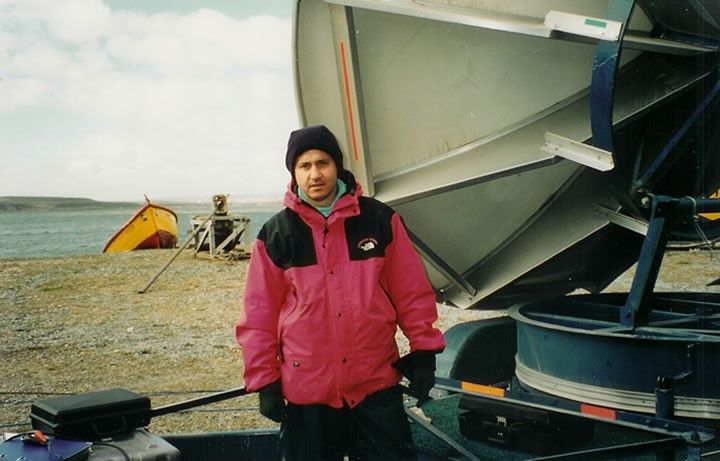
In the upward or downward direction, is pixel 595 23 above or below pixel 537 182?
above

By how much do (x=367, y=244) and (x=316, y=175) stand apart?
1.23 feet

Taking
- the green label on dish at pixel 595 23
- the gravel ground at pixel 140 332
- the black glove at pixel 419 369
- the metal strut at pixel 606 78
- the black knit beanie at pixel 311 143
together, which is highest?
the green label on dish at pixel 595 23

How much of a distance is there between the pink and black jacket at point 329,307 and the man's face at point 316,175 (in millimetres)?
69

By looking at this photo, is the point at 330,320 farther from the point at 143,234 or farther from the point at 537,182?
the point at 143,234

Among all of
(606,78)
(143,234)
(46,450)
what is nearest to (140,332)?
(46,450)

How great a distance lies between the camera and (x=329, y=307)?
127 inches

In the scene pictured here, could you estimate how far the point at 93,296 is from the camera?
1642 cm

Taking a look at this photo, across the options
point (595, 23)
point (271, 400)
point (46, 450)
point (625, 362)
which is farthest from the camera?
point (625, 362)

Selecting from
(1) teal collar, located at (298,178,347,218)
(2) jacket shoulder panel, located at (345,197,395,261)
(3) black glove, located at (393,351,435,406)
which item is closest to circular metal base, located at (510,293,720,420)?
(3) black glove, located at (393,351,435,406)

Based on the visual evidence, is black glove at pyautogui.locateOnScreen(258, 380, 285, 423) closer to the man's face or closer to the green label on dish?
the man's face

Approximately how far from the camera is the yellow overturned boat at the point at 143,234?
101 feet

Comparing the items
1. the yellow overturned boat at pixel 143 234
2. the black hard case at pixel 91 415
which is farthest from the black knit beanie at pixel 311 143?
the yellow overturned boat at pixel 143 234

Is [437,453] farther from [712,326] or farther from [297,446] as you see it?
[712,326]

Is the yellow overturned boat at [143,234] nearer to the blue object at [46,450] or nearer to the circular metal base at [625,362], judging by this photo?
the circular metal base at [625,362]
